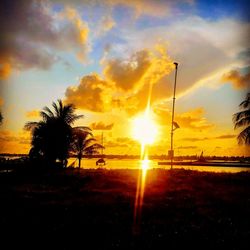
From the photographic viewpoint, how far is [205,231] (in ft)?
41.5

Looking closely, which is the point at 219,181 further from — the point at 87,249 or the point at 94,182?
the point at 87,249

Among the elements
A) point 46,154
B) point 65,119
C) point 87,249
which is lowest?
point 87,249

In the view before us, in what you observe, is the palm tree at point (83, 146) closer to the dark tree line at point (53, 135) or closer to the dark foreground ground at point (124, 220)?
the dark tree line at point (53, 135)

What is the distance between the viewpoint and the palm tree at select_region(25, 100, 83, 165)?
42.3 m

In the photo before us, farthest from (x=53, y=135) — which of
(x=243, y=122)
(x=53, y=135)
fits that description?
(x=243, y=122)

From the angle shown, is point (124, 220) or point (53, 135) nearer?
point (124, 220)

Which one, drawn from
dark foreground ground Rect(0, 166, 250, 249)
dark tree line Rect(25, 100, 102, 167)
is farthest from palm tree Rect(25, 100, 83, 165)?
dark foreground ground Rect(0, 166, 250, 249)

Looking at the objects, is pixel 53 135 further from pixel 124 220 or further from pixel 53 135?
pixel 124 220

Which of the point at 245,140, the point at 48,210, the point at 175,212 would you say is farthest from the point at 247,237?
the point at 245,140

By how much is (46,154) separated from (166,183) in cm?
1921

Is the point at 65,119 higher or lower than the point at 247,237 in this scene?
higher

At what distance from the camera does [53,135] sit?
4219 centimetres

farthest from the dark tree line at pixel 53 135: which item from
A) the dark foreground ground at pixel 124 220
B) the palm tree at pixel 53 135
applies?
the dark foreground ground at pixel 124 220

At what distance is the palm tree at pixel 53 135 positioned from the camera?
42.3 meters
